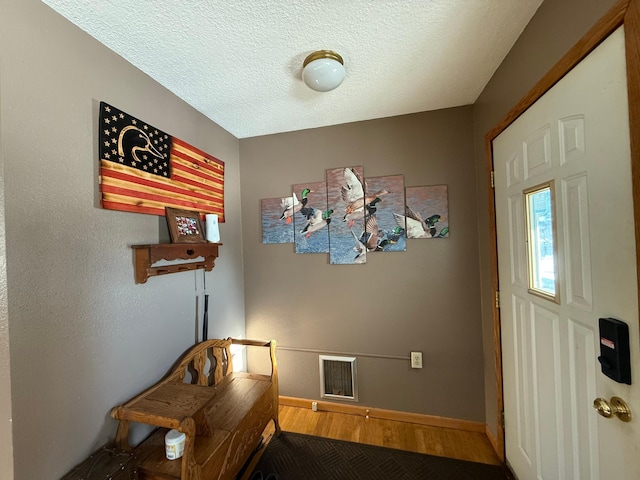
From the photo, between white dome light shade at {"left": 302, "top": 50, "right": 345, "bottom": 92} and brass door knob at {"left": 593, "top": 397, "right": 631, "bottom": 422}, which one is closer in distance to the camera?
brass door knob at {"left": 593, "top": 397, "right": 631, "bottom": 422}

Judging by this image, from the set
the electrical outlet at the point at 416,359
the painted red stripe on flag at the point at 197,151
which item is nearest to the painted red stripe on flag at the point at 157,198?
the painted red stripe on flag at the point at 197,151

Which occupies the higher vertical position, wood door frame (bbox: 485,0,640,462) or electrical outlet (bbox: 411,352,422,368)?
wood door frame (bbox: 485,0,640,462)

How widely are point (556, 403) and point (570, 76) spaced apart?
4.33 feet

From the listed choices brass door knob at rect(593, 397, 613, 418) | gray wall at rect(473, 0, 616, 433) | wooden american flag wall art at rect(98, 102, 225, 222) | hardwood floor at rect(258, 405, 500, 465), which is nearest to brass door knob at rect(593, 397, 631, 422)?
brass door knob at rect(593, 397, 613, 418)

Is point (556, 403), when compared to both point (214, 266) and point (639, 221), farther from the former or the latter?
point (214, 266)

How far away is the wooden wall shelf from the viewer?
129cm

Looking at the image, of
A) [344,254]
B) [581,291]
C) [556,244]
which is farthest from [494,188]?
[344,254]

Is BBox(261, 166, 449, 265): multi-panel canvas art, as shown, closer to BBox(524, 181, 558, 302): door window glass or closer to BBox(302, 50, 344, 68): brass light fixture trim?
BBox(524, 181, 558, 302): door window glass

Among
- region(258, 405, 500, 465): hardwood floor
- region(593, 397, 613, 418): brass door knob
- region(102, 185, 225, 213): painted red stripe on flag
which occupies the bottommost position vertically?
region(258, 405, 500, 465): hardwood floor

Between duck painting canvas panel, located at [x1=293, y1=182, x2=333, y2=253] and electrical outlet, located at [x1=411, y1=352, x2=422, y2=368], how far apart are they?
106 centimetres

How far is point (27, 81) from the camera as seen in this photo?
0.92 m

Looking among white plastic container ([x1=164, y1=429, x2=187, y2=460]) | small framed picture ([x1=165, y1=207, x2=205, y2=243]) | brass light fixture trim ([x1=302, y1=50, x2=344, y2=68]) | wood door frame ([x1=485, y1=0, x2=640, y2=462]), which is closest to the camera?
wood door frame ([x1=485, y1=0, x2=640, y2=462])

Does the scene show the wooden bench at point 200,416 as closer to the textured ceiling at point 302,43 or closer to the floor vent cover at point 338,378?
the floor vent cover at point 338,378

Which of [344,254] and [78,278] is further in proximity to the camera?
[344,254]
